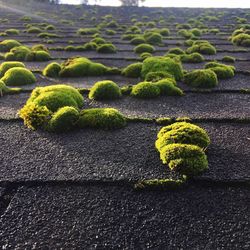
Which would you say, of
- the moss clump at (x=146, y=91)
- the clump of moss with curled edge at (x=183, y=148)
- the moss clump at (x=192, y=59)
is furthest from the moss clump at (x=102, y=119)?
the moss clump at (x=192, y=59)

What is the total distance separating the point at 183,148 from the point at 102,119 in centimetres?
106

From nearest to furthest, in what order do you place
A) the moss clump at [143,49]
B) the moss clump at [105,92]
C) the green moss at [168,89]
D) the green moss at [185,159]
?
the green moss at [185,159] < the moss clump at [105,92] < the green moss at [168,89] < the moss clump at [143,49]

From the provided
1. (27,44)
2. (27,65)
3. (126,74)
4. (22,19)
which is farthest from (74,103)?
(22,19)

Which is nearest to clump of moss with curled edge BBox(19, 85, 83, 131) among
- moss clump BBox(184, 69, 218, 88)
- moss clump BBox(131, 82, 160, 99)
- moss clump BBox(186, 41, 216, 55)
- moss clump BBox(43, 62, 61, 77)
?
moss clump BBox(131, 82, 160, 99)

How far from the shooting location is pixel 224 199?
2.74 meters

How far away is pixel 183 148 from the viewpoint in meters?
3.15

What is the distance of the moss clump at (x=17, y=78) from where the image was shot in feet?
18.3

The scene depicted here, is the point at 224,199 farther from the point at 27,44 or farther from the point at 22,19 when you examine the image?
the point at 22,19

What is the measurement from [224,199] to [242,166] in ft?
1.66

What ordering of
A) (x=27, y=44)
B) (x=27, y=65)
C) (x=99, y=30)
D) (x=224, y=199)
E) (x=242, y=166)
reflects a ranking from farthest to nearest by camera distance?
(x=99, y=30) < (x=27, y=44) < (x=27, y=65) < (x=242, y=166) < (x=224, y=199)

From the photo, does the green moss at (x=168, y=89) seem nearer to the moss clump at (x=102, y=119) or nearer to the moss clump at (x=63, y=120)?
the moss clump at (x=102, y=119)

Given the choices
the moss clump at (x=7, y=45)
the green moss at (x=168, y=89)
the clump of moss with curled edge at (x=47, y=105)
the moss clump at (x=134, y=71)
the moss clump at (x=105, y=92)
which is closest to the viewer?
the clump of moss with curled edge at (x=47, y=105)

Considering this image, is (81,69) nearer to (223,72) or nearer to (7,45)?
(223,72)

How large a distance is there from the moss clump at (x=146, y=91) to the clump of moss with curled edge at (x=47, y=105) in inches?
29.2
